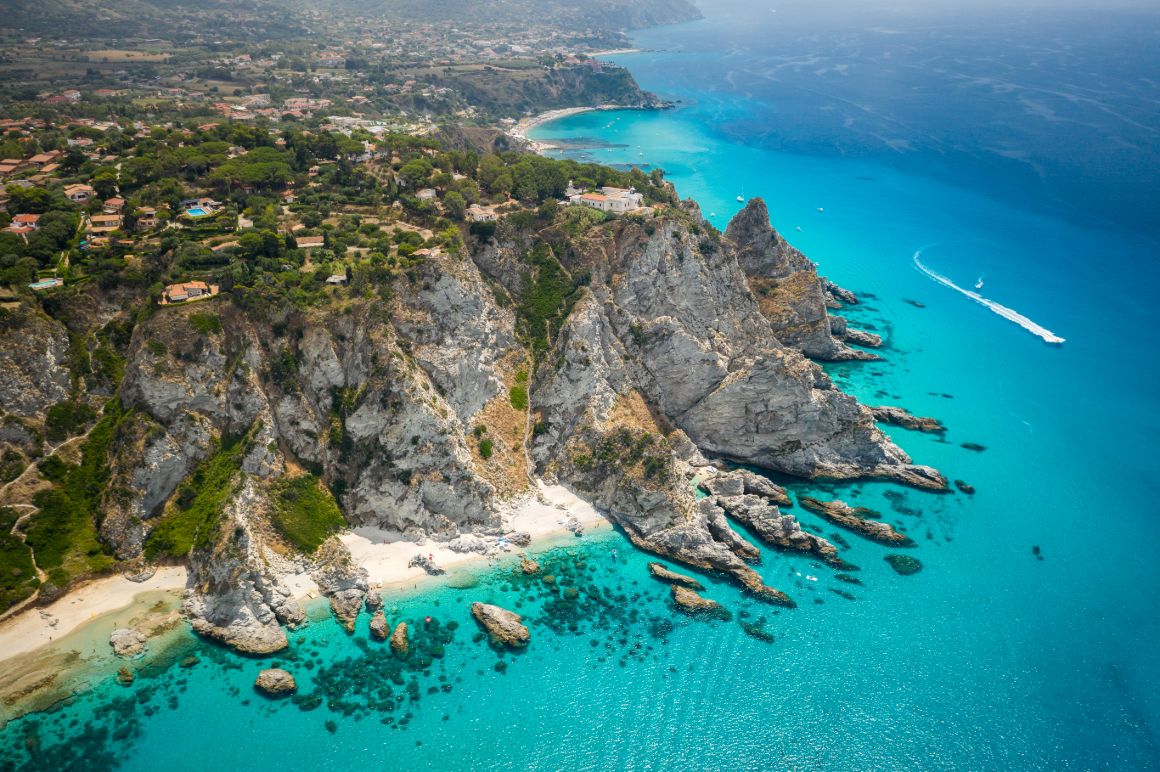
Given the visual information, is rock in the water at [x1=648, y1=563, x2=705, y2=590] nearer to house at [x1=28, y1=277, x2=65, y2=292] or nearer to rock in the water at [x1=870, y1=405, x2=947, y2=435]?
rock in the water at [x1=870, y1=405, x2=947, y2=435]

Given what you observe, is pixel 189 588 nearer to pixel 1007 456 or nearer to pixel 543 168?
pixel 543 168

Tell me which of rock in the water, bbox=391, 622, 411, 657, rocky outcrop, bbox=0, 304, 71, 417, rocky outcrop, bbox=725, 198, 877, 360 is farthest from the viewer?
rocky outcrop, bbox=725, 198, 877, 360

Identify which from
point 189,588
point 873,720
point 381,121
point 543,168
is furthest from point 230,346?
point 381,121

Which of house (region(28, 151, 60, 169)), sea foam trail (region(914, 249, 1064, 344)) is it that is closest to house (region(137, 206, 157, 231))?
house (region(28, 151, 60, 169))

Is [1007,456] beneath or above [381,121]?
beneath

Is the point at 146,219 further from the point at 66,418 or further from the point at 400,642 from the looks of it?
the point at 400,642

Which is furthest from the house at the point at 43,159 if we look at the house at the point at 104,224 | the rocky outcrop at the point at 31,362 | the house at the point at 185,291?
the house at the point at 185,291

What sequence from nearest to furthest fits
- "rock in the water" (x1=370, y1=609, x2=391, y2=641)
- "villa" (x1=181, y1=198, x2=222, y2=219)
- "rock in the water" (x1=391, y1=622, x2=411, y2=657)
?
1. "rock in the water" (x1=391, y1=622, x2=411, y2=657)
2. "rock in the water" (x1=370, y1=609, x2=391, y2=641)
3. "villa" (x1=181, y1=198, x2=222, y2=219)

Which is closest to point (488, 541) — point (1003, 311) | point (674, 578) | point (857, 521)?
point (674, 578)
